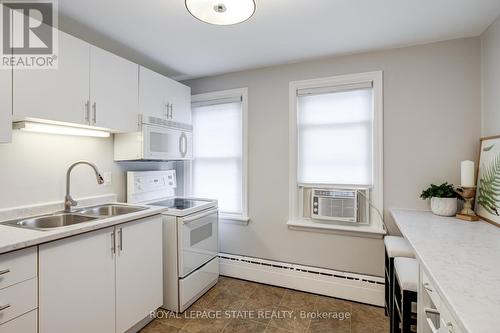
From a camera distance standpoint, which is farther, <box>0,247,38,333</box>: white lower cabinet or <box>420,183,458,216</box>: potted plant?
<box>420,183,458,216</box>: potted plant

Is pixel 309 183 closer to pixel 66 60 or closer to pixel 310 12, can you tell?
pixel 310 12

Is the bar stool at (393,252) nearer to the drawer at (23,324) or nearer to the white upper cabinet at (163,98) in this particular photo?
the drawer at (23,324)

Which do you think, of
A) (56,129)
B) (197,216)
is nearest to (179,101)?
(56,129)

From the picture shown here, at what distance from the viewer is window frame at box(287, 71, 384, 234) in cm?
229

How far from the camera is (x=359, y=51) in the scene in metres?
2.32

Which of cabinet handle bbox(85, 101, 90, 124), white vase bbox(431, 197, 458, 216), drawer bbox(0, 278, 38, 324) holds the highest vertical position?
cabinet handle bbox(85, 101, 90, 124)

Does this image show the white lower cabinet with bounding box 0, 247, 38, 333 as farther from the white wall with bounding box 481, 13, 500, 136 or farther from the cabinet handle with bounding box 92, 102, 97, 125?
the white wall with bounding box 481, 13, 500, 136

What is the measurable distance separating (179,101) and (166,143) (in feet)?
1.79

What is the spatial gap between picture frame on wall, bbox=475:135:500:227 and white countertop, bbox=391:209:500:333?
11cm

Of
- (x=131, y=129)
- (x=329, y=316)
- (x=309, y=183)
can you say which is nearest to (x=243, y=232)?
(x=309, y=183)

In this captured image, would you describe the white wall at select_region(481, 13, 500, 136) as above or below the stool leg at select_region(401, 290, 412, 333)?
above

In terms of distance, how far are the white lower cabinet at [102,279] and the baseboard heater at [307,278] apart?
982mm

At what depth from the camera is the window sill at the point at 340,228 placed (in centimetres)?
229

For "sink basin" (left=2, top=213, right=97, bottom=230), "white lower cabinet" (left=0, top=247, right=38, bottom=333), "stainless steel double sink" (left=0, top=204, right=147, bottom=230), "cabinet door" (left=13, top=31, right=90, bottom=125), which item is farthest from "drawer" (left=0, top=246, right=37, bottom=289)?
"cabinet door" (left=13, top=31, right=90, bottom=125)
